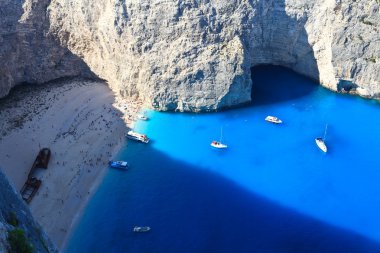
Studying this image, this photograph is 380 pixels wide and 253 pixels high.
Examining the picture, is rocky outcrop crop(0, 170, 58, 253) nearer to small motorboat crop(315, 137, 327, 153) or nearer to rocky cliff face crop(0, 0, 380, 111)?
rocky cliff face crop(0, 0, 380, 111)

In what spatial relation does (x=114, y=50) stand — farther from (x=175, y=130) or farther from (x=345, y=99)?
(x=345, y=99)

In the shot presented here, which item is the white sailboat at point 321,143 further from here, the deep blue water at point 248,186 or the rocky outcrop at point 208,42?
the rocky outcrop at point 208,42

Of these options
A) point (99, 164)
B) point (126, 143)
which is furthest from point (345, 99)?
point (99, 164)

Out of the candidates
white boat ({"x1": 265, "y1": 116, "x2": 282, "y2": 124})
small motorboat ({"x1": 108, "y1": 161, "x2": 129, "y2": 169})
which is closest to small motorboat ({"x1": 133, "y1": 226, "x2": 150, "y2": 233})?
small motorboat ({"x1": 108, "y1": 161, "x2": 129, "y2": 169})

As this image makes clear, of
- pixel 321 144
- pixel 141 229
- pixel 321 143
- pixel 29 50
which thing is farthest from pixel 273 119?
pixel 29 50

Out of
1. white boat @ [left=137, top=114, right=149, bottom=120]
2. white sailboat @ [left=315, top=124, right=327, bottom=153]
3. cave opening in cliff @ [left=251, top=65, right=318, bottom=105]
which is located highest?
cave opening in cliff @ [left=251, top=65, right=318, bottom=105]

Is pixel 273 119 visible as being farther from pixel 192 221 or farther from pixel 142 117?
pixel 192 221
